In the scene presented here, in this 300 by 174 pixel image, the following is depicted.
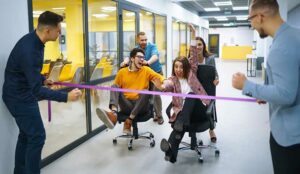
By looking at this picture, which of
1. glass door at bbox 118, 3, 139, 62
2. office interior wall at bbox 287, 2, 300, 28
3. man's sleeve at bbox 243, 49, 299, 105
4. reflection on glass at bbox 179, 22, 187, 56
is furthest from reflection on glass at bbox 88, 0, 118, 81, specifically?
reflection on glass at bbox 179, 22, 187, 56

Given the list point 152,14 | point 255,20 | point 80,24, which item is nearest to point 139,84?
point 80,24

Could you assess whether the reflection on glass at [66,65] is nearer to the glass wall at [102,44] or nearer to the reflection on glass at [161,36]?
the glass wall at [102,44]

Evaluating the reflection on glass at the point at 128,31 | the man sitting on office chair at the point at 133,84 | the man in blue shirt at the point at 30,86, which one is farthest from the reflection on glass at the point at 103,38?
the man in blue shirt at the point at 30,86

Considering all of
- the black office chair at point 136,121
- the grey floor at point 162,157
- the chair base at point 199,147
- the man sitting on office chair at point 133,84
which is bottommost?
the grey floor at point 162,157

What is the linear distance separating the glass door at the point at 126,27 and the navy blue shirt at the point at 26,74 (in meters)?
3.01

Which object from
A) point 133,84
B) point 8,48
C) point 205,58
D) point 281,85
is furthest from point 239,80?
point 205,58

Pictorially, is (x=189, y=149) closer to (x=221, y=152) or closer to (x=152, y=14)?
(x=221, y=152)

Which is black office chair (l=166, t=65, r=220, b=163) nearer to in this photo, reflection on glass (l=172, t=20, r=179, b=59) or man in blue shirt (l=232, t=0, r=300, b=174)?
man in blue shirt (l=232, t=0, r=300, b=174)

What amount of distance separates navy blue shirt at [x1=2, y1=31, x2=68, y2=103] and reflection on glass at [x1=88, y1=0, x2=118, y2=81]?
2220 millimetres

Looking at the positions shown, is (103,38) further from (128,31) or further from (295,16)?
(295,16)

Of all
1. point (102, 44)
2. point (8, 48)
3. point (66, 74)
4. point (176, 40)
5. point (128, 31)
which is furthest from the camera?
point (176, 40)

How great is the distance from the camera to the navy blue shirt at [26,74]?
2381 mm

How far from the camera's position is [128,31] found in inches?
250

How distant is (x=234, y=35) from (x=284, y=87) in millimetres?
25310
